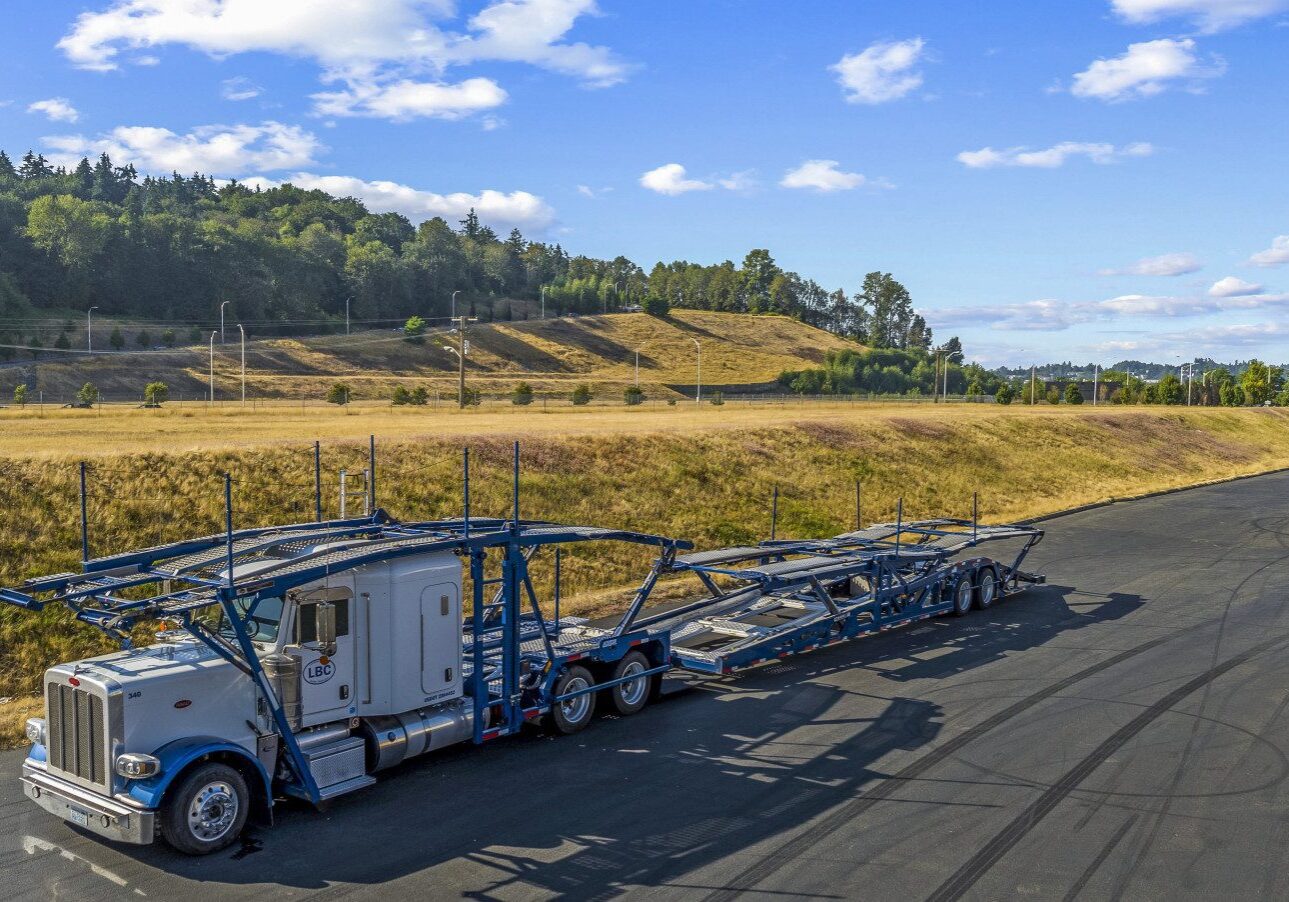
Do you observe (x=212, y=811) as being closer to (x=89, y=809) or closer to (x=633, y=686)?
(x=89, y=809)

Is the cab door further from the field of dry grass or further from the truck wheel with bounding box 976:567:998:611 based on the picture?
the truck wheel with bounding box 976:567:998:611

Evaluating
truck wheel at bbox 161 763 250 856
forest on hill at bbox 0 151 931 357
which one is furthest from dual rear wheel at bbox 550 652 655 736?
forest on hill at bbox 0 151 931 357

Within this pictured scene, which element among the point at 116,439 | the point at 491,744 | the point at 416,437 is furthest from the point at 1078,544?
the point at 116,439

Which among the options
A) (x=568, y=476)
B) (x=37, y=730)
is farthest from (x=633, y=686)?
(x=568, y=476)

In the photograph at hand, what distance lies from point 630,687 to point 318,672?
4.95 m

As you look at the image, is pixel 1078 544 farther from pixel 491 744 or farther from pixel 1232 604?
pixel 491 744

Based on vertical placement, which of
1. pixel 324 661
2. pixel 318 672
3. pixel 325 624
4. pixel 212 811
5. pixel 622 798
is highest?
pixel 325 624

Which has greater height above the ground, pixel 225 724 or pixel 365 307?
pixel 365 307

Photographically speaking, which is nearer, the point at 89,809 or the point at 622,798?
the point at 89,809

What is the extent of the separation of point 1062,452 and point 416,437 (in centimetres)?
3857

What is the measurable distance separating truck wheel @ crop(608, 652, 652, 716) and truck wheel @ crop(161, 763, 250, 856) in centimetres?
535

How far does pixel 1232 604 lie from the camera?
22625 mm

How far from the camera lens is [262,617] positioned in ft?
35.5

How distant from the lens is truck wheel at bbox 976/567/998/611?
69.9 ft
